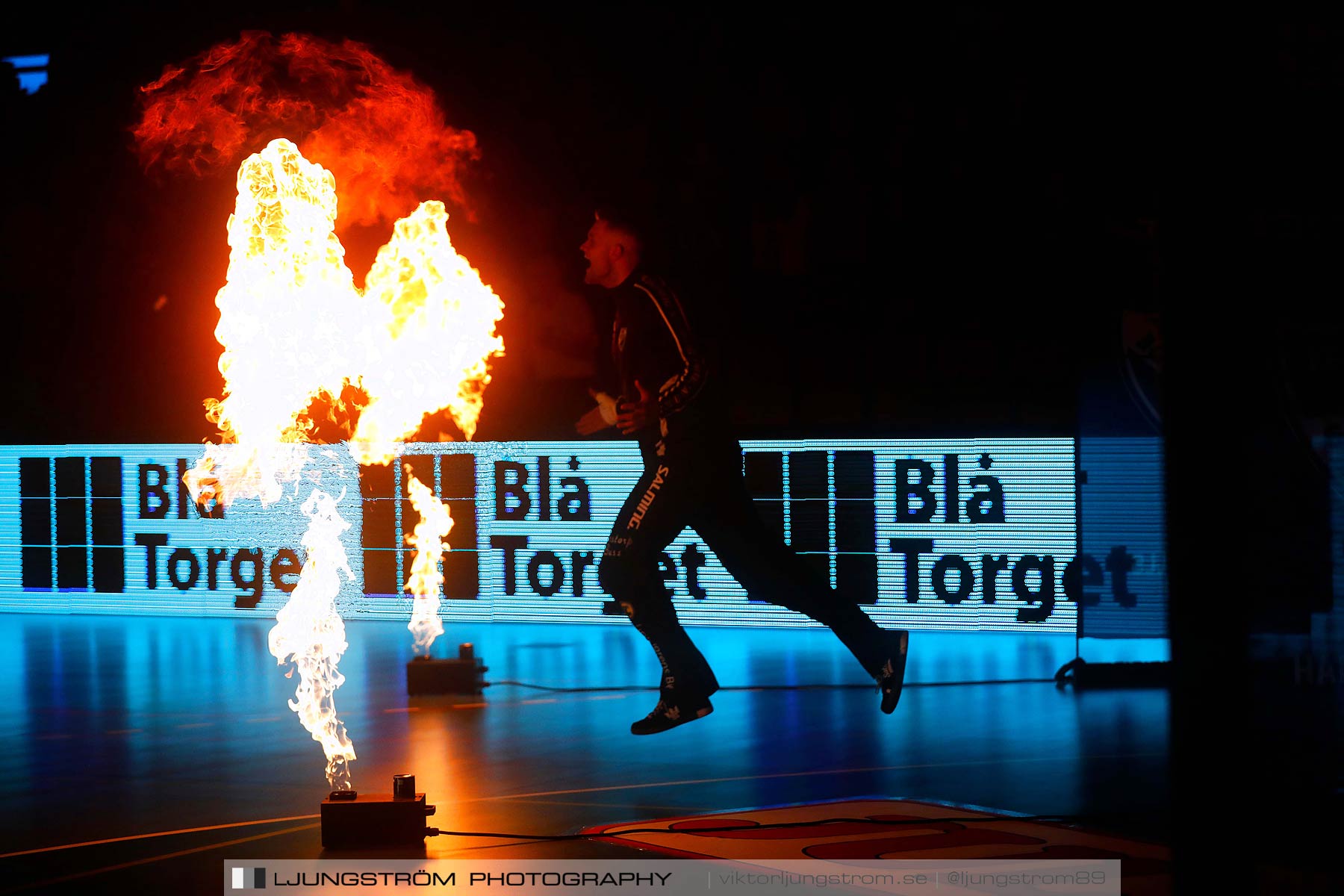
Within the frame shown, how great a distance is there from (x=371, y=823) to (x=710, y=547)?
6.26 ft

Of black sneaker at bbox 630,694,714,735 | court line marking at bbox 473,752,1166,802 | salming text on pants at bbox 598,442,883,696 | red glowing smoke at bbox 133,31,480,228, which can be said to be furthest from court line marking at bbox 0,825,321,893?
red glowing smoke at bbox 133,31,480,228

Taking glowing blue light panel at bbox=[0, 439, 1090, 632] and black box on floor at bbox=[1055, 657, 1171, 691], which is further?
glowing blue light panel at bbox=[0, 439, 1090, 632]

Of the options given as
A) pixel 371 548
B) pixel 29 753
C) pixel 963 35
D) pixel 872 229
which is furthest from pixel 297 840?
pixel 963 35

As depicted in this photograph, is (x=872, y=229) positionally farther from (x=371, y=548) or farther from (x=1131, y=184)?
(x=371, y=548)

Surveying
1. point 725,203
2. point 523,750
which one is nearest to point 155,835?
point 523,750

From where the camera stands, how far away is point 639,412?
21.3 ft

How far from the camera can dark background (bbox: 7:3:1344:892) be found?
10.1 m

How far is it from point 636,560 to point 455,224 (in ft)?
33.3

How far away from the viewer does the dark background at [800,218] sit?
1008cm

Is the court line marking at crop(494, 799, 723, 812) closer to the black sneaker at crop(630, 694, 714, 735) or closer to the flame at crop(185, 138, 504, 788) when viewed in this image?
the black sneaker at crop(630, 694, 714, 735)

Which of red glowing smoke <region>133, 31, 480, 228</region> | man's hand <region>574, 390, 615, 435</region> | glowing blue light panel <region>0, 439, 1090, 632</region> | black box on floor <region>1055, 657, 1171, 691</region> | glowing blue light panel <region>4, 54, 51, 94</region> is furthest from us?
glowing blue light panel <region>4, 54, 51, 94</region>

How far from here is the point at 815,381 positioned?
1452 centimetres

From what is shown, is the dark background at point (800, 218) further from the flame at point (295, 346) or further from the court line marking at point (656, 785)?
the flame at point (295, 346)

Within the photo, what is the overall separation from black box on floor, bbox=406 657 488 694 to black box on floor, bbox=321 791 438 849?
4.24 meters
